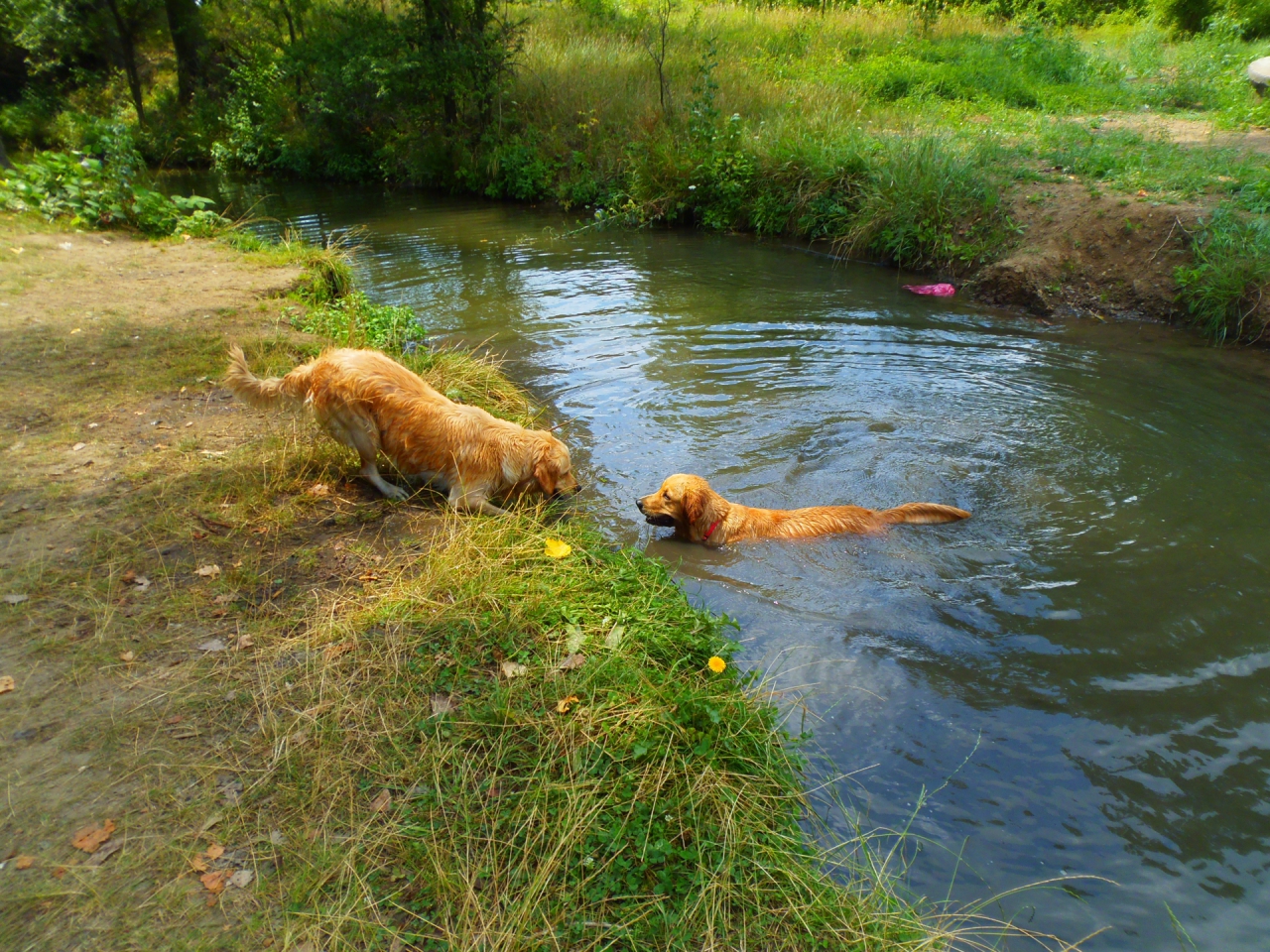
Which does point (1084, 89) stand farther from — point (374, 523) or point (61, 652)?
point (61, 652)

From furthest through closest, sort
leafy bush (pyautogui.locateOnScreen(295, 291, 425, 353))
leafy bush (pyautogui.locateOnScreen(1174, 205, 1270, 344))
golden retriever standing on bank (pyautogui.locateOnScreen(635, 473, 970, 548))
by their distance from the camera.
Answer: leafy bush (pyautogui.locateOnScreen(1174, 205, 1270, 344)), leafy bush (pyautogui.locateOnScreen(295, 291, 425, 353)), golden retriever standing on bank (pyautogui.locateOnScreen(635, 473, 970, 548))

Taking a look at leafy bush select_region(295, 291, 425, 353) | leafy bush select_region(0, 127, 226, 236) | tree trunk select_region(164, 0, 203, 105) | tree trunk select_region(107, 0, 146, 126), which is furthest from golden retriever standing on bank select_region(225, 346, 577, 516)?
tree trunk select_region(164, 0, 203, 105)

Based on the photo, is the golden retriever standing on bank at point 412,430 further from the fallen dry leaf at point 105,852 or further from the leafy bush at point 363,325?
the fallen dry leaf at point 105,852

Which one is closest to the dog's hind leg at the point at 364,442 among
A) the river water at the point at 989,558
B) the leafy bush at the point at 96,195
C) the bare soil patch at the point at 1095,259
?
the river water at the point at 989,558

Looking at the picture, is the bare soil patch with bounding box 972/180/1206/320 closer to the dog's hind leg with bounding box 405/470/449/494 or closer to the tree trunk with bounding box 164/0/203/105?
the dog's hind leg with bounding box 405/470/449/494

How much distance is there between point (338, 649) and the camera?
3.98 m

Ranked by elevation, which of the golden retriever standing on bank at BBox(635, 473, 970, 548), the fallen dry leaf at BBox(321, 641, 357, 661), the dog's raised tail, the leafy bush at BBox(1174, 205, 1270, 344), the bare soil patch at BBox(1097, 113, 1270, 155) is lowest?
the golden retriever standing on bank at BBox(635, 473, 970, 548)

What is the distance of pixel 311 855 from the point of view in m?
2.97

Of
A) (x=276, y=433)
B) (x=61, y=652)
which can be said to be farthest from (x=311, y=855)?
(x=276, y=433)

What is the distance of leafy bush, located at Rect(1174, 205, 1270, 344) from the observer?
31.1 feet

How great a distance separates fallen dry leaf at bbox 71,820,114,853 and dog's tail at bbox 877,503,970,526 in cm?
518

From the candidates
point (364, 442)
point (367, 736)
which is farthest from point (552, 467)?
point (367, 736)

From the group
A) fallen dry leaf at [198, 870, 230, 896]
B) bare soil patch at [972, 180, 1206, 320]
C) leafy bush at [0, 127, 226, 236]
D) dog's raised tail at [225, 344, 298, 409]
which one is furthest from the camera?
leafy bush at [0, 127, 226, 236]

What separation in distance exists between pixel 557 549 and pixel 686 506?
1.29 m
